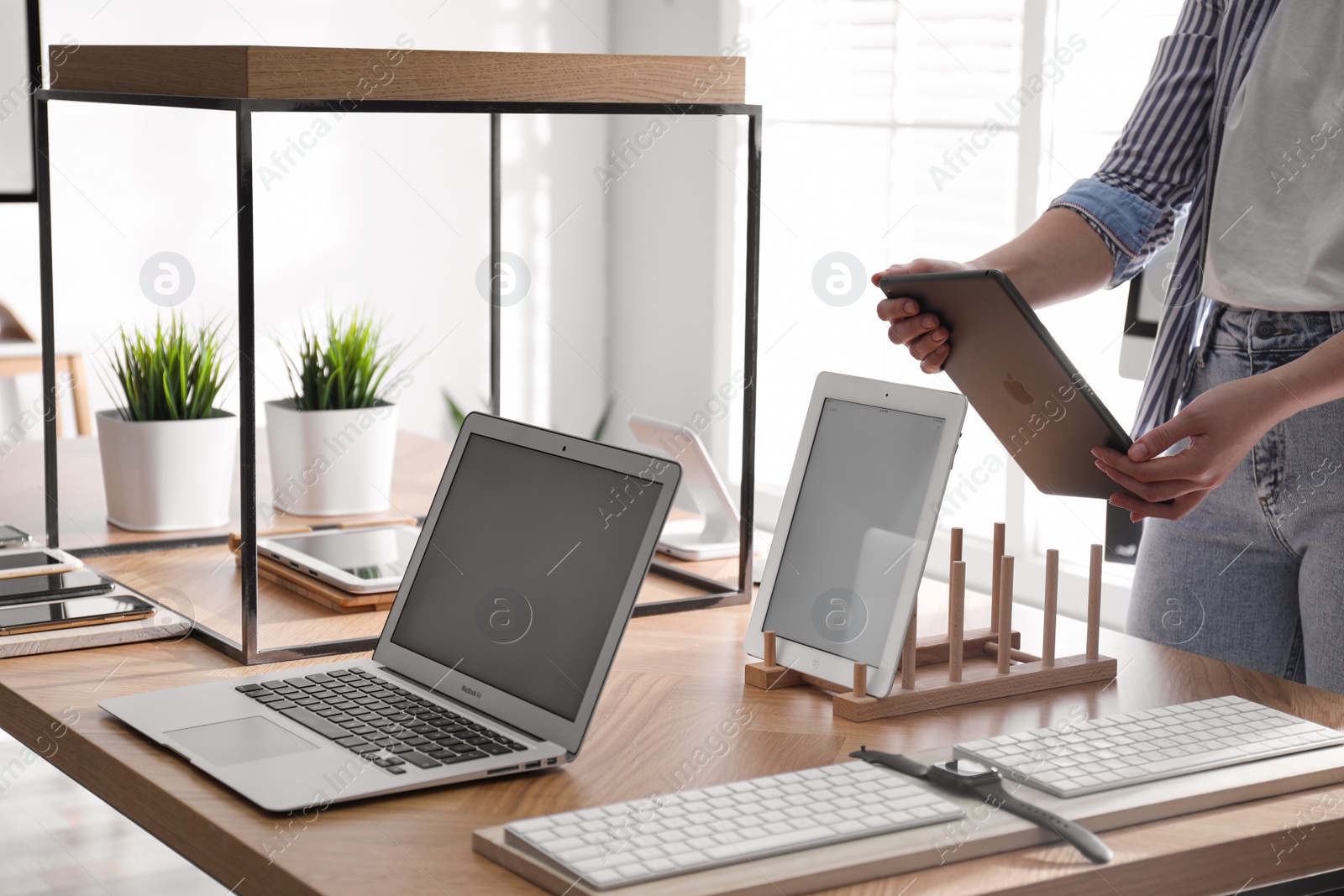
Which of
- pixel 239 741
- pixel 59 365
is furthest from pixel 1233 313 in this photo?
pixel 59 365

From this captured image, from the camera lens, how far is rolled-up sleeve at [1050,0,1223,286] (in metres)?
1.42

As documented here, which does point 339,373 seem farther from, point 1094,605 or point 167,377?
point 1094,605

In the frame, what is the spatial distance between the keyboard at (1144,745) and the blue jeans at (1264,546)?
8.4 inches

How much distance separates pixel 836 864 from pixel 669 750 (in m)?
0.26

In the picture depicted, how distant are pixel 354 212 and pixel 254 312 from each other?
132 inches

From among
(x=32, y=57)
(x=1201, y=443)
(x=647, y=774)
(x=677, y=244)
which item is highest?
(x=32, y=57)

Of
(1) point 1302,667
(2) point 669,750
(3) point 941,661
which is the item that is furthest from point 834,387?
(1) point 1302,667

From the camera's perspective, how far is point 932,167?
153 inches

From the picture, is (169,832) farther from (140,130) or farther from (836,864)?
(140,130)

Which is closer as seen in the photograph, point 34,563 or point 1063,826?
point 1063,826

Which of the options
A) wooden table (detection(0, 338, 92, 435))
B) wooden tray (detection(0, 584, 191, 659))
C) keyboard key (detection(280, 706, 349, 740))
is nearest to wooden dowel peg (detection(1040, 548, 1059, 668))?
keyboard key (detection(280, 706, 349, 740))

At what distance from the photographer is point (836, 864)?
0.82 meters

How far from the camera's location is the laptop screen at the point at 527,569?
105cm

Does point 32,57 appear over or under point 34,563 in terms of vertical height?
over
